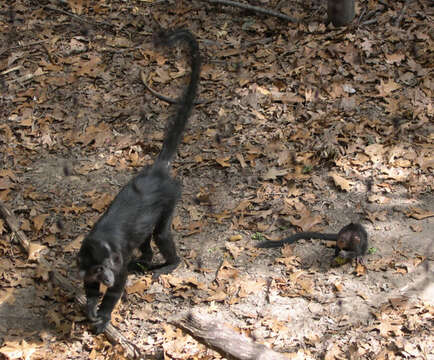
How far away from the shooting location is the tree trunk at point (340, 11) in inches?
363

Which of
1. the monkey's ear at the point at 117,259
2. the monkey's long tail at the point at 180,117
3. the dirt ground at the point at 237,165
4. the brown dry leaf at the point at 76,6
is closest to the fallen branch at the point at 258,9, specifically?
the dirt ground at the point at 237,165

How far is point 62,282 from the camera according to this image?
19.4 ft

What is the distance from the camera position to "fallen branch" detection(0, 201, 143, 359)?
16.8 feet

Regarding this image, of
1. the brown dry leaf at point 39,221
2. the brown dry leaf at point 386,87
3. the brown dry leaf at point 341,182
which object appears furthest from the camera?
the brown dry leaf at point 386,87

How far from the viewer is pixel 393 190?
7000mm

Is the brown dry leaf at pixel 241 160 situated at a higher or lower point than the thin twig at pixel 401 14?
lower

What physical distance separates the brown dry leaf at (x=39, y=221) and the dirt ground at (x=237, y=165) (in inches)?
0.6

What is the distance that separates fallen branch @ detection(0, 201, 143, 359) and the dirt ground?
86 mm

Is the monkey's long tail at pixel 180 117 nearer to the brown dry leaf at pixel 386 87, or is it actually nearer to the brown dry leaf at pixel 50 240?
the brown dry leaf at pixel 50 240

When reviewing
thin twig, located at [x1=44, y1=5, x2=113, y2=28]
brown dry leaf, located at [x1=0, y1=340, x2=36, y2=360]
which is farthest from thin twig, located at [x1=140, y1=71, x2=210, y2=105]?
brown dry leaf, located at [x1=0, y1=340, x2=36, y2=360]

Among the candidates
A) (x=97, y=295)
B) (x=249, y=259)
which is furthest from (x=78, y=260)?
(x=249, y=259)

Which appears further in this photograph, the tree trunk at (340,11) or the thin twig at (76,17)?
the thin twig at (76,17)

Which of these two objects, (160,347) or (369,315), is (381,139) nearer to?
(369,315)

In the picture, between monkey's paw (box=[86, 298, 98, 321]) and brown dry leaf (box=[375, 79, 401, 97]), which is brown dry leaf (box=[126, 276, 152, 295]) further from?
brown dry leaf (box=[375, 79, 401, 97])
